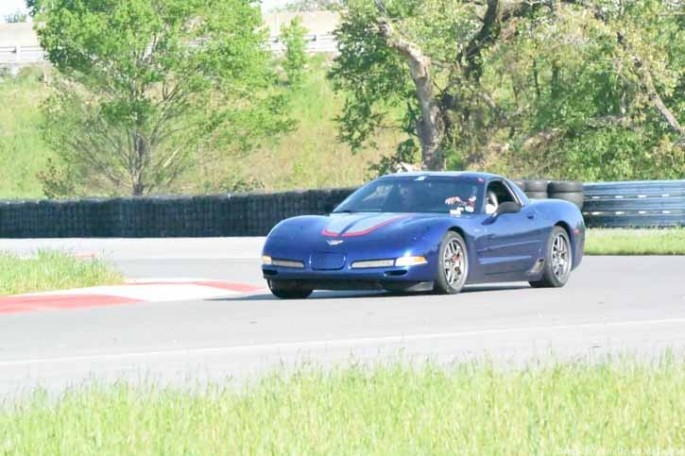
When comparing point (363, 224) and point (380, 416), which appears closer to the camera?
point (380, 416)

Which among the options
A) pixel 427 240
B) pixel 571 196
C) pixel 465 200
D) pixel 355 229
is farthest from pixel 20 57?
pixel 427 240

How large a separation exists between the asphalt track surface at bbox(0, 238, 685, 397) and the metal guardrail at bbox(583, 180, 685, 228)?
44.6 feet

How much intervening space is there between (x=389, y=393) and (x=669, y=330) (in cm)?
507

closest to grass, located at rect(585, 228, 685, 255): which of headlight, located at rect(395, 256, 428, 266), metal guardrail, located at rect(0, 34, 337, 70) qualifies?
headlight, located at rect(395, 256, 428, 266)

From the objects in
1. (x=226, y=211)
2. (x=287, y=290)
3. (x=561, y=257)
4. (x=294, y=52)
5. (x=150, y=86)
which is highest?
(x=294, y=52)

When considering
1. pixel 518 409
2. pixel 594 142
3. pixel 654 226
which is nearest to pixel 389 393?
pixel 518 409

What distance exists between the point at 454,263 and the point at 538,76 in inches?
1185

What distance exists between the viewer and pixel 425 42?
45875 mm

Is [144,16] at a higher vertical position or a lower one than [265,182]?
higher

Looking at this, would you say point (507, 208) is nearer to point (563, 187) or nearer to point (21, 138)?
point (563, 187)

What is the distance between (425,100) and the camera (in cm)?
4528

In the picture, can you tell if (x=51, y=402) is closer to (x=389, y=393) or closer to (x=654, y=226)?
(x=389, y=393)

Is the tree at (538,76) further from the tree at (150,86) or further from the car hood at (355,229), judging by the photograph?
the car hood at (355,229)

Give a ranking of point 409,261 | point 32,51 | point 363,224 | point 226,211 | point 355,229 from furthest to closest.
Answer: point 32,51, point 226,211, point 363,224, point 355,229, point 409,261
